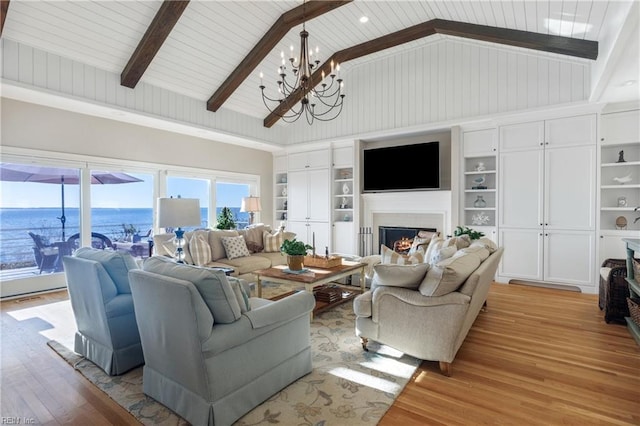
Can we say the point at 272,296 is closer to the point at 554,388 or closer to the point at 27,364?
the point at 27,364

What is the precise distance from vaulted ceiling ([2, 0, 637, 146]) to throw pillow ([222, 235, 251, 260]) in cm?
271

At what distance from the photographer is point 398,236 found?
22.0 feet

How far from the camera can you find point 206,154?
6980 mm

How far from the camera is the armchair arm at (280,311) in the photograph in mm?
2094

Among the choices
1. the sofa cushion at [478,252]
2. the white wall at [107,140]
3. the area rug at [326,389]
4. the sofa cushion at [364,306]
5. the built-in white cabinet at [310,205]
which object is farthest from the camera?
the built-in white cabinet at [310,205]

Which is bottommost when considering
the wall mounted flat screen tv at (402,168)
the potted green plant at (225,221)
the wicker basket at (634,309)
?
the wicker basket at (634,309)

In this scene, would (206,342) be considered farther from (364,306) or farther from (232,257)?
(232,257)

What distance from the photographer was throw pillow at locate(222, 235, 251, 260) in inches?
204

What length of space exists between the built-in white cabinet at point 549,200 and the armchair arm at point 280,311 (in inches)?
168

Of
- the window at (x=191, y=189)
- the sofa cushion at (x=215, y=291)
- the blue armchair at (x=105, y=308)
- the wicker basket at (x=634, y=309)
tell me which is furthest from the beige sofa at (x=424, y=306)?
the window at (x=191, y=189)

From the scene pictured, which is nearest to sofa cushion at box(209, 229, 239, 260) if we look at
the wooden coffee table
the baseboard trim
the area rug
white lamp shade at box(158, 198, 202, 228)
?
the wooden coffee table

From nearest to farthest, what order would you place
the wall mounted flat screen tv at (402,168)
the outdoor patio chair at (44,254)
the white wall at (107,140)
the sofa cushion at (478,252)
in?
the sofa cushion at (478,252), the white wall at (107,140), the outdoor patio chair at (44,254), the wall mounted flat screen tv at (402,168)

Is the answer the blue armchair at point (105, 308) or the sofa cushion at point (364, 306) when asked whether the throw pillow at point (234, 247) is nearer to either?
the blue armchair at point (105, 308)

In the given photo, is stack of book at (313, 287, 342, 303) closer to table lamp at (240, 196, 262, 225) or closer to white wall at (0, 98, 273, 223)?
table lamp at (240, 196, 262, 225)
